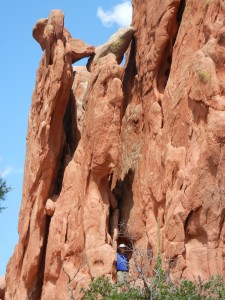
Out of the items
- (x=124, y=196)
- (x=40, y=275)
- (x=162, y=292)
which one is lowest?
(x=162, y=292)

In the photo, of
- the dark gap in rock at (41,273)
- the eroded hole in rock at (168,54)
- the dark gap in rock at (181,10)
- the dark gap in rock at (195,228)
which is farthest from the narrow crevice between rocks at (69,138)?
the dark gap in rock at (195,228)

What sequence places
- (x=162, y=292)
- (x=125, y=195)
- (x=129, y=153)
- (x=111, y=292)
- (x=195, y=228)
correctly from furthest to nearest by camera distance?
1. (x=129, y=153)
2. (x=125, y=195)
3. (x=195, y=228)
4. (x=111, y=292)
5. (x=162, y=292)

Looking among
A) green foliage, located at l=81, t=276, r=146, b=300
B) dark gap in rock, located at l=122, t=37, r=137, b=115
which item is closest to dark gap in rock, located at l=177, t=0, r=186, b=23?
dark gap in rock, located at l=122, t=37, r=137, b=115

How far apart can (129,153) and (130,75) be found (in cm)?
301

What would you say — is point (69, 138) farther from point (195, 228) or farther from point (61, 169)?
point (195, 228)

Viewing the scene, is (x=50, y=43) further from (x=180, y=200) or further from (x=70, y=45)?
(x=180, y=200)

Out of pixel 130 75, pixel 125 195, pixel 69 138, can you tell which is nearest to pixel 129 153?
pixel 125 195

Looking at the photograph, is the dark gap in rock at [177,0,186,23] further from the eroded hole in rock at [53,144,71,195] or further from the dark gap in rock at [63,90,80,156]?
the eroded hole in rock at [53,144,71,195]

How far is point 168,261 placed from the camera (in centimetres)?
1833

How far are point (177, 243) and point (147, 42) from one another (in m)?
8.00

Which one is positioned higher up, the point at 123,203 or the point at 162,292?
the point at 123,203

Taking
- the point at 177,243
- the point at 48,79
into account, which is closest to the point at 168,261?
the point at 177,243

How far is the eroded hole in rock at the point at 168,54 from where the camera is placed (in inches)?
893

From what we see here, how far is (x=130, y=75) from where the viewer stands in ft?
82.2
